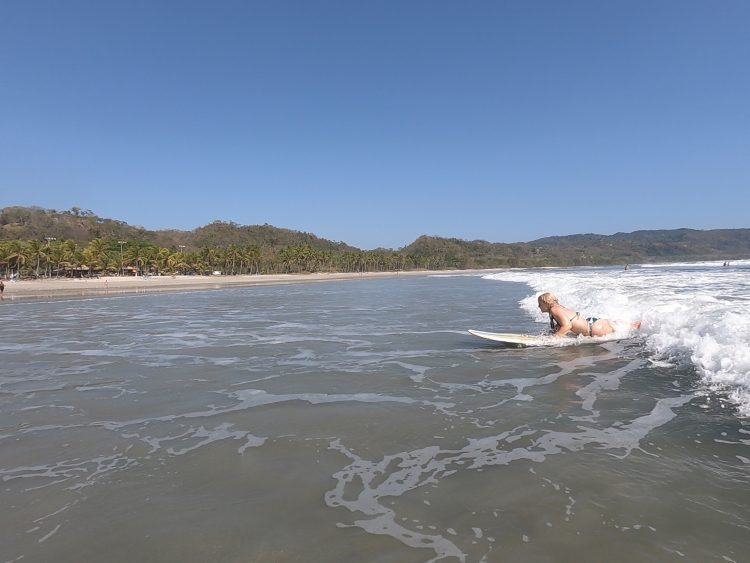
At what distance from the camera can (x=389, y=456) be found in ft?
16.0

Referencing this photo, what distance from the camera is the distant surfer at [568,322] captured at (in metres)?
10.7

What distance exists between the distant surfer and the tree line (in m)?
99.7

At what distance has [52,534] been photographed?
11.3ft

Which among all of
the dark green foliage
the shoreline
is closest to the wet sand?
the shoreline

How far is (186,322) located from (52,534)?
1605cm

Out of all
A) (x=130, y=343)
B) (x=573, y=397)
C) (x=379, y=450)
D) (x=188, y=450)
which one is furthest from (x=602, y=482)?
(x=130, y=343)

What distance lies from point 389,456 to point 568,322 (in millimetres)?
7410

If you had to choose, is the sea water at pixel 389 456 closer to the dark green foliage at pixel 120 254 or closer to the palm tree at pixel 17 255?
the palm tree at pixel 17 255

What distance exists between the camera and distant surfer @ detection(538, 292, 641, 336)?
1072 cm

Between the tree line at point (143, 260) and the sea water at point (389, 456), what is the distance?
9468cm

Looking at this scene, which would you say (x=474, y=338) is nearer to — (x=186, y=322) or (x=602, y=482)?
(x=602, y=482)

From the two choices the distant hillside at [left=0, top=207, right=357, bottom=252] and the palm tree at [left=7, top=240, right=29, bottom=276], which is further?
the distant hillside at [left=0, top=207, right=357, bottom=252]

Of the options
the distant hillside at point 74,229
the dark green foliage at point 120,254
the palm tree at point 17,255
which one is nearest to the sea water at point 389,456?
the palm tree at point 17,255

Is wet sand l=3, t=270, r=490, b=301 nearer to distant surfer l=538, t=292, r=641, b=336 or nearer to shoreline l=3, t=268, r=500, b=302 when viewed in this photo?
shoreline l=3, t=268, r=500, b=302
